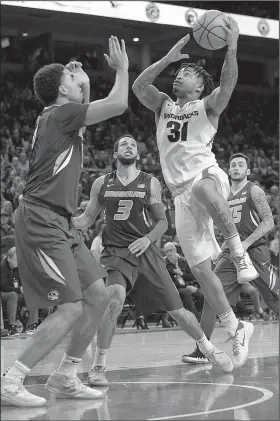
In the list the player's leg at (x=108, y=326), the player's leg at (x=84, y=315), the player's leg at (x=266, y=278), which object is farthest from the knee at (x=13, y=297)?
the player's leg at (x=84, y=315)

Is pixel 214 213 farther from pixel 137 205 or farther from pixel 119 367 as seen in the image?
pixel 119 367

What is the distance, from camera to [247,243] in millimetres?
7262

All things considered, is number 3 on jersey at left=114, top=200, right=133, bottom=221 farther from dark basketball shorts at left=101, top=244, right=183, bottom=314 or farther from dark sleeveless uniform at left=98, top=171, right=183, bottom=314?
dark basketball shorts at left=101, top=244, right=183, bottom=314

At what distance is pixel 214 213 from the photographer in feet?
20.9

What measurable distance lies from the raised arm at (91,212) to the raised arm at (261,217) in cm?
152

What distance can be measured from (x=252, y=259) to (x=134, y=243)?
1693mm

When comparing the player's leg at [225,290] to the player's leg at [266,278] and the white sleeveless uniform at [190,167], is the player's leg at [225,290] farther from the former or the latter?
the white sleeveless uniform at [190,167]

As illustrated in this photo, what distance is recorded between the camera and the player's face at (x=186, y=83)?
6852 mm

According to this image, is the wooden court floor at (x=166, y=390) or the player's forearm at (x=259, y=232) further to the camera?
the player's forearm at (x=259, y=232)

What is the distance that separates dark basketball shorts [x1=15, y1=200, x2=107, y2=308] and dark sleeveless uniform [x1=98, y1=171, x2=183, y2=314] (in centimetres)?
155

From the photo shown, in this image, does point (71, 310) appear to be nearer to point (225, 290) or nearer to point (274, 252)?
point (225, 290)

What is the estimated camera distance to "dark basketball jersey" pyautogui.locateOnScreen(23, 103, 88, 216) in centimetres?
493

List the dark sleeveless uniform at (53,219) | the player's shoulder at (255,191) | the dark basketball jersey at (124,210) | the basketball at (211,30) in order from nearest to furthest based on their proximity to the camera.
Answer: the dark sleeveless uniform at (53,219), the basketball at (211,30), the dark basketball jersey at (124,210), the player's shoulder at (255,191)

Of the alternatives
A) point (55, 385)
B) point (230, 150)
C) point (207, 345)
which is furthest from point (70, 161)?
point (230, 150)
